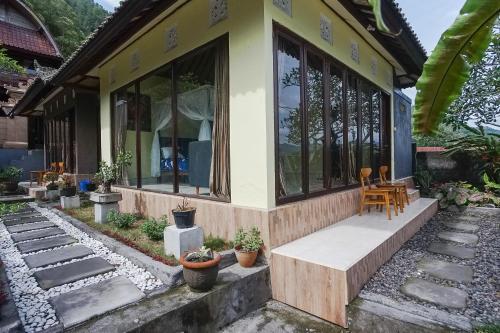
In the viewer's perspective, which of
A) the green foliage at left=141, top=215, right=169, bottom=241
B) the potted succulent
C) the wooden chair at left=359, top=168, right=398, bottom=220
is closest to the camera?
the green foliage at left=141, top=215, right=169, bottom=241

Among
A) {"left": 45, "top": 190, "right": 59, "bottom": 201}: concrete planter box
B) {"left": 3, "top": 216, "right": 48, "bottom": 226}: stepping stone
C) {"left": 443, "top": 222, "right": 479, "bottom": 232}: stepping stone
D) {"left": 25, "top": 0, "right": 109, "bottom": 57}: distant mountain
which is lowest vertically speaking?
{"left": 443, "top": 222, "right": 479, "bottom": 232}: stepping stone

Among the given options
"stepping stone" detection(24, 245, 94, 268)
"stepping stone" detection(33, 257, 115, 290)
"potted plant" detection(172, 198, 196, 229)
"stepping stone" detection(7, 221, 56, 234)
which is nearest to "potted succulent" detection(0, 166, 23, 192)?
"stepping stone" detection(7, 221, 56, 234)

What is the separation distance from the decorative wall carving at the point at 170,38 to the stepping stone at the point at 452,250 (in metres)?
5.08

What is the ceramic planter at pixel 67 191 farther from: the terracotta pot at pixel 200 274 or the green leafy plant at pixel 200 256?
the terracotta pot at pixel 200 274

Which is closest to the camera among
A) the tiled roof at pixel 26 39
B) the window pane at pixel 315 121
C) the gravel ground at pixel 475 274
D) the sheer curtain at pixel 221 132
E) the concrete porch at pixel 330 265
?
the gravel ground at pixel 475 274

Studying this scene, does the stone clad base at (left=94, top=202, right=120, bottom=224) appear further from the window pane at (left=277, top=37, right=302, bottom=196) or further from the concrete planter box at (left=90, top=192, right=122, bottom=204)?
the window pane at (left=277, top=37, right=302, bottom=196)

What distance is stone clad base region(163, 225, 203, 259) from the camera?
10.6ft

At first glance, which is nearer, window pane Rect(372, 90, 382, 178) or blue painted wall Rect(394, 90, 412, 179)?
window pane Rect(372, 90, 382, 178)

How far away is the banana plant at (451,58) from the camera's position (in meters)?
1.14

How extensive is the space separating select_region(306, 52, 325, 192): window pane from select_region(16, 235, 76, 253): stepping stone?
12.7ft

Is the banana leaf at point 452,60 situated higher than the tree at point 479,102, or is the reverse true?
the tree at point 479,102

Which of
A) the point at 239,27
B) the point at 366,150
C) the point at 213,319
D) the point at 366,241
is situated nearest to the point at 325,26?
the point at 239,27

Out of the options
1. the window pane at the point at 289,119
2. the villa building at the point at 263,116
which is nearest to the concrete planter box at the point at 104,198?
the villa building at the point at 263,116

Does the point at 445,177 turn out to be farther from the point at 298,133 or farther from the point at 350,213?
the point at 298,133
